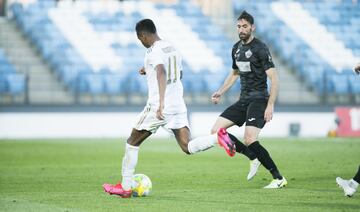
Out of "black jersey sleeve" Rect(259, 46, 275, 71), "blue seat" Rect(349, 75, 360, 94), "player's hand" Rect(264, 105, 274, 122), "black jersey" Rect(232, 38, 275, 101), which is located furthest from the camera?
"blue seat" Rect(349, 75, 360, 94)

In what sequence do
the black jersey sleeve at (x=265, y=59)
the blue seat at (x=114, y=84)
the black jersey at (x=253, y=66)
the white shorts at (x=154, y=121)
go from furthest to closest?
1. the blue seat at (x=114, y=84)
2. the black jersey at (x=253, y=66)
3. the black jersey sleeve at (x=265, y=59)
4. the white shorts at (x=154, y=121)

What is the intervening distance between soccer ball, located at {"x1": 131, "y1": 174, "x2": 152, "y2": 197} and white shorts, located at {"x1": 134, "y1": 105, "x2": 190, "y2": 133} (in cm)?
62

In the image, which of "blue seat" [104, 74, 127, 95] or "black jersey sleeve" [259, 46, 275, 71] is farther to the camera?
"blue seat" [104, 74, 127, 95]

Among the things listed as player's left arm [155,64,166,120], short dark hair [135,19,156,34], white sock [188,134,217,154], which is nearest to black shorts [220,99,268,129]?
white sock [188,134,217,154]

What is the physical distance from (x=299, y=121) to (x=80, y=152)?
9.98 m

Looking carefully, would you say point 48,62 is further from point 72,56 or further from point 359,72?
point 359,72

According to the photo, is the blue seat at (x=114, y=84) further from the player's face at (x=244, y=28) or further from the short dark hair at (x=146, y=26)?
the short dark hair at (x=146, y=26)

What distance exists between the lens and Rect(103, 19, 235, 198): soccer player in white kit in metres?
9.45

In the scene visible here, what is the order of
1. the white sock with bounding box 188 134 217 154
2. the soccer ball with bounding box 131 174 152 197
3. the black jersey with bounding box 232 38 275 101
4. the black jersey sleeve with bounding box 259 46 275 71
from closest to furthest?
the white sock with bounding box 188 134 217 154
the soccer ball with bounding box 131 174 152 197
the black jersey sleeve with bounding box 259 46 275 71
the black jersey with bounding box 232 38 275 101

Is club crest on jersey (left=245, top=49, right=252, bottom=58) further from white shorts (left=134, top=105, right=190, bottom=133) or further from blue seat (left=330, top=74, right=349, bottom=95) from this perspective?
blue seat (left=330, top=74, right=349, bottom=95)

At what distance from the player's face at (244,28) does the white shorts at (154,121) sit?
1.69 m

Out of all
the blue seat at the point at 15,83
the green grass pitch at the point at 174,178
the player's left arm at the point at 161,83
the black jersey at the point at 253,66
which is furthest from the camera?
the blue seat at the point at 15,83

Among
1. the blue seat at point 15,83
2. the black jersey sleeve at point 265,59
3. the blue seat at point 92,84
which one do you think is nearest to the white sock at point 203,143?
the black jersey sleeve at point 265,59

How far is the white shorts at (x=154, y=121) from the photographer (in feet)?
31.6
